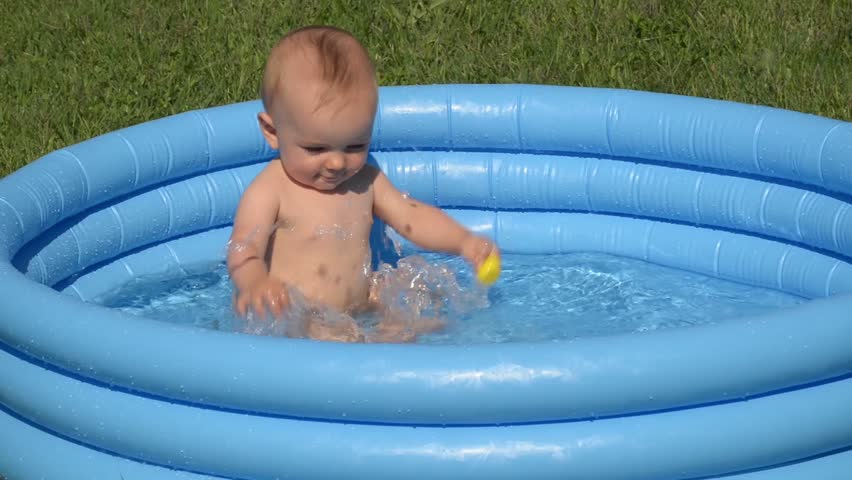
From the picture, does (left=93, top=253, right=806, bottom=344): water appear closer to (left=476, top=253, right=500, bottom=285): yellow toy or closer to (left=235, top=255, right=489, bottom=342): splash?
(left=235, top=255, right=489, bottom=342): splash

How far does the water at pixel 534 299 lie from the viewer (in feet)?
11.8

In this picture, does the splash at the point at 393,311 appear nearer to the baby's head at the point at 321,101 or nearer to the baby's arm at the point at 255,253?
the baby's arm at the point at 255,253

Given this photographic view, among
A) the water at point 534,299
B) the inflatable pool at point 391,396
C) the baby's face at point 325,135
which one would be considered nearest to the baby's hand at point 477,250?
the water at point 534,299

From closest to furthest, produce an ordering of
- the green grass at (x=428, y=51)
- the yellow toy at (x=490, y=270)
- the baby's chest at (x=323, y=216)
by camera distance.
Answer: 1. the yellow toy at (x=490, y=270)
2. the baby's chest at (x=323, y=216)
3. the green grass at (x=428, y=51)

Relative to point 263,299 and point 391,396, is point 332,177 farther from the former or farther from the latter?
point 391,396

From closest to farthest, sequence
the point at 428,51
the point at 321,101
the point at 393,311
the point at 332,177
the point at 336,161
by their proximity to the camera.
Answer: the point at 321,101
the point at 336,161
the point at 332,177
the point at 393,311
the point at 428,51

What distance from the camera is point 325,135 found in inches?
129

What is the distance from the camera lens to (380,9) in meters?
5.73

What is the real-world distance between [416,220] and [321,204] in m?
0.30

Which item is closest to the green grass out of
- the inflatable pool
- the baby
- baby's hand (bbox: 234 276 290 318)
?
the inflatable pool

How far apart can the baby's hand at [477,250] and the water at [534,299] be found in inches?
7.2

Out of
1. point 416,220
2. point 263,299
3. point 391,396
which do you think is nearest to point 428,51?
point 416,220

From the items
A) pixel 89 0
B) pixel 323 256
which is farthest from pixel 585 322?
pixel 89 0

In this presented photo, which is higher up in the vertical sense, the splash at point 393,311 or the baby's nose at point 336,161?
the baby's nose at point 336,161
